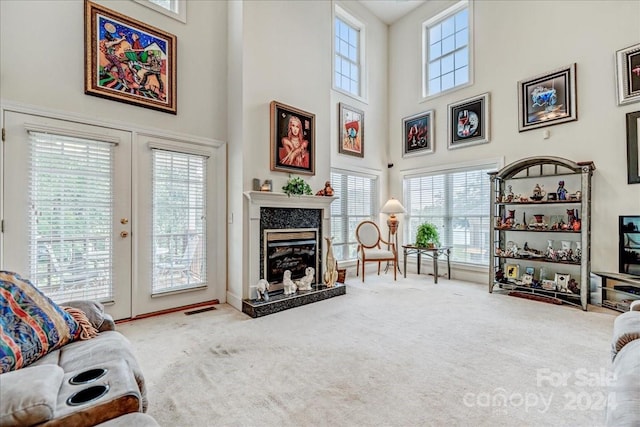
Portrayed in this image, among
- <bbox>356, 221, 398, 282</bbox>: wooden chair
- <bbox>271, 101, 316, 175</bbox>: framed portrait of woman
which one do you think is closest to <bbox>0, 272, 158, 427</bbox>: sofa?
<bbox>271, 101, 316, 175</bbox>: framed portrait of woman

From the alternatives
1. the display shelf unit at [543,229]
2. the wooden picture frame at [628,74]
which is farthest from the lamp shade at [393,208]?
the wooden picture frame at [628,74]

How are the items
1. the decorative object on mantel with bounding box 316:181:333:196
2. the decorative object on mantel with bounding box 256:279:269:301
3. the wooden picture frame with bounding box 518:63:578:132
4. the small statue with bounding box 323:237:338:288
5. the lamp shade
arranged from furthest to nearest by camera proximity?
the lamp shade, the decorative object on mantel with bounding box 316:181:333:196, the small statue with bounding box 323:237:338:288, the wooden picture frame with bounding box 518:63:578:132, the decorative object on mantel with bounding box 256:279:269:301

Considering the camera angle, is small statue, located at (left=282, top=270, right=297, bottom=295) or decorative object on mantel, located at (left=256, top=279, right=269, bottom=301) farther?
small statue, located at (left=282, top=270, right=297, bottom=295)

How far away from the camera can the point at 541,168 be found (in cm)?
425

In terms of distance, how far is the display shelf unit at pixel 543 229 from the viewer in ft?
12.1

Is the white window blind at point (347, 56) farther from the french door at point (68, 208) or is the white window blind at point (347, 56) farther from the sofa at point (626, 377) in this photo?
the sofa at point (626, 377)

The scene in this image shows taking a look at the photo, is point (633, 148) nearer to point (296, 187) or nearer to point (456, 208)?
point (456, 208)

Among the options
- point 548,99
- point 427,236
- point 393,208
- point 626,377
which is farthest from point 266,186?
point 548,99

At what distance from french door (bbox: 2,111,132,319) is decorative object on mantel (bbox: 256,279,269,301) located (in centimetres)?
142

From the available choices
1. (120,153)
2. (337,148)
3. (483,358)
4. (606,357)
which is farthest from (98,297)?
(606,357)

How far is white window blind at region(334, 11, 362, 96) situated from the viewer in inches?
225

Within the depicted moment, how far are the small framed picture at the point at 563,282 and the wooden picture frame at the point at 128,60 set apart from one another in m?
5.39

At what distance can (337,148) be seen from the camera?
5.53m

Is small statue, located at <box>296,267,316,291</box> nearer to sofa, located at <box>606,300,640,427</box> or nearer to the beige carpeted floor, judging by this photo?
the beige carpeted floor
